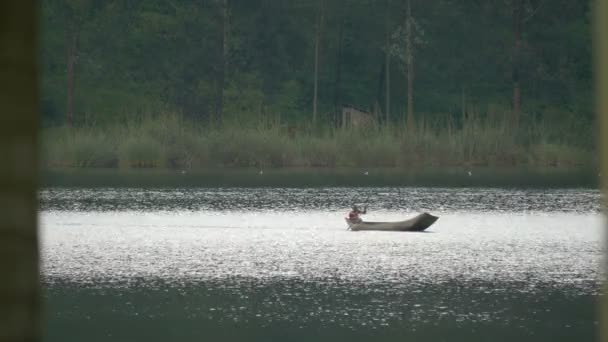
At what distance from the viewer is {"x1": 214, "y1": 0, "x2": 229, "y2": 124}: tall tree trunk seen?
2513 inches

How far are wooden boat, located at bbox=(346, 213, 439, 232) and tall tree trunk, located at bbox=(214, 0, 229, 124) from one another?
3851 cm

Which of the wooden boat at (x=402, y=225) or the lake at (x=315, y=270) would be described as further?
the wooden boat at (x=402, y=225)

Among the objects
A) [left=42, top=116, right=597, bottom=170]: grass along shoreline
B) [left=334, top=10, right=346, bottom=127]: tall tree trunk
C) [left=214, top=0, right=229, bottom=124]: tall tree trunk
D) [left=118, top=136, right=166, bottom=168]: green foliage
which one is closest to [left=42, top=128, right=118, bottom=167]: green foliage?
[left=42, top=116, right=597, bottom=170]: grass along shoreline

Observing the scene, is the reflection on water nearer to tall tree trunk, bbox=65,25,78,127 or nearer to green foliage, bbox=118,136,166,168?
green foliage, bbox=118,136,166,168

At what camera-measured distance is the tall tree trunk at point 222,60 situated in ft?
209

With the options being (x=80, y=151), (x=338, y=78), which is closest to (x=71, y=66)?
(x=80, y=151)

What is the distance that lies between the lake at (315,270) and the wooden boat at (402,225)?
297mm

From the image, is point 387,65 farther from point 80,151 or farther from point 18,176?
point 18,176

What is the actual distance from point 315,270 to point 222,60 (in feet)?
154

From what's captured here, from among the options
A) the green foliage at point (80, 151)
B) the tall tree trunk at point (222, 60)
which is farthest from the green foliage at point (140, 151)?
the tall tree trunk at point (222, 60)

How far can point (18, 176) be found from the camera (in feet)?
3.05

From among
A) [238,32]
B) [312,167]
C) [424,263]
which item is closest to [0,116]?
[424,263]

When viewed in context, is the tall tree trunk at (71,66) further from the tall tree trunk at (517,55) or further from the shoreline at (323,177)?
the tall tree trunk at (517,55)

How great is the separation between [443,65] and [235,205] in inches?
1485
